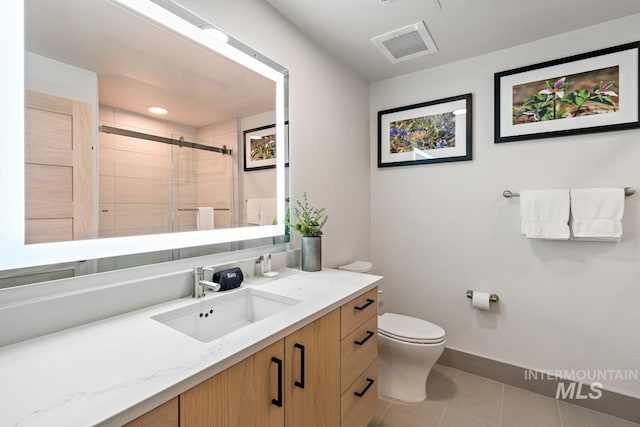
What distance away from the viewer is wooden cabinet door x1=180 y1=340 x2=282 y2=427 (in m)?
0.72

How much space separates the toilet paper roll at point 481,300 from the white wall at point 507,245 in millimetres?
90

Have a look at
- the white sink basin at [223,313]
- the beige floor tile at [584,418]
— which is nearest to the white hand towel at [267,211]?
the white sink basin at [223,313]

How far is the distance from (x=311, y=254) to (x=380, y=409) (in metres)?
1.08

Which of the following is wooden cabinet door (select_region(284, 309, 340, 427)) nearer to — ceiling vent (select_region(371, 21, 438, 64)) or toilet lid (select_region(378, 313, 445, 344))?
toilet lid (select_region(378, 313, 445, 344))

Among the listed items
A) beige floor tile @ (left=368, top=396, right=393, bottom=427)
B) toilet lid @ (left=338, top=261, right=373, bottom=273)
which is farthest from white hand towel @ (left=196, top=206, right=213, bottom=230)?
beige floor tile @ (left=368, top=396, right=393, bottom=427)

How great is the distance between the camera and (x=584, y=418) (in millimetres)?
1768

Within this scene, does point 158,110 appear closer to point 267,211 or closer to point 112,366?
point 267,211

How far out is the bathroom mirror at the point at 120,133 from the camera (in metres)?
0.91

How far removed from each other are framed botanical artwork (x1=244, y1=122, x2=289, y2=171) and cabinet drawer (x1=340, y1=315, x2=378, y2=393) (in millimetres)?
1018

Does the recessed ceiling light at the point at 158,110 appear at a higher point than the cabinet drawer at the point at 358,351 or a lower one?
higher

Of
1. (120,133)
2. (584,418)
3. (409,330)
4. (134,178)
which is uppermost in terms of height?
(120,133)

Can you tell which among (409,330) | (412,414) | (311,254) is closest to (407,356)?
(409,330)

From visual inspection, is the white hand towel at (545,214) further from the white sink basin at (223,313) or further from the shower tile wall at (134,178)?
the shower tile wall at (134,178)

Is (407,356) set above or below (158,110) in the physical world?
below
